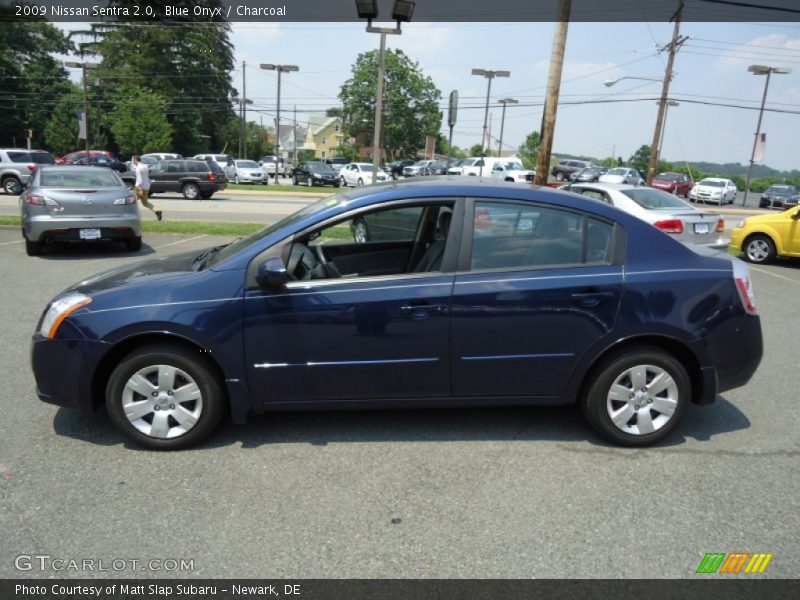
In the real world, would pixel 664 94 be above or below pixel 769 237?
above

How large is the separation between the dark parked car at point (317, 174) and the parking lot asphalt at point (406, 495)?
35113 millimetres

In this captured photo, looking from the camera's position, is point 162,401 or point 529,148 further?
point 529,148

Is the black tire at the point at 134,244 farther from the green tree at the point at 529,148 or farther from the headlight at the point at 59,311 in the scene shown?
the green tree at the point at 529,148

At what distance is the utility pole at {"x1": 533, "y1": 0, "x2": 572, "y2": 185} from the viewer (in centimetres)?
1343

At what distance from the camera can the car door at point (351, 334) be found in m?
3.55

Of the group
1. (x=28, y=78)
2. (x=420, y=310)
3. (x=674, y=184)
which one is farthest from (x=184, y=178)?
(x=28, y=78)

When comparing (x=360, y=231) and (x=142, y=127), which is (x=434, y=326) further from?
(x=142, y=127)

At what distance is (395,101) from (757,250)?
5573 cm

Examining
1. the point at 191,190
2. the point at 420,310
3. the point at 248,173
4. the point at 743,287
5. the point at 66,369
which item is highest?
the point at 743,287

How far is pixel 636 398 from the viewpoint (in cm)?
378

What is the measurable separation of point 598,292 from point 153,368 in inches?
107

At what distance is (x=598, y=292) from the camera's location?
366cm

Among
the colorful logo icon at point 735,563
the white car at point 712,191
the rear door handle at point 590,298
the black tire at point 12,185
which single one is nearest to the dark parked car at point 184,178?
the black tire at point 12,185
